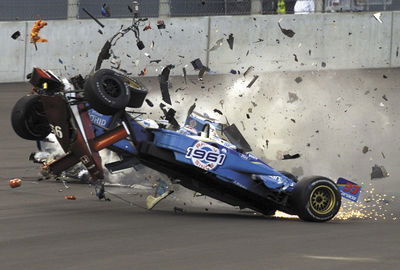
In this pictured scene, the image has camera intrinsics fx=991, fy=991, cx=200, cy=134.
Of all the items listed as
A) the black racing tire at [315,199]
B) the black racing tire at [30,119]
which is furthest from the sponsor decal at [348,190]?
the black racing tire at [30,119]

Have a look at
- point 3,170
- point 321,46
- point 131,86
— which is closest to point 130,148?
point 131,86

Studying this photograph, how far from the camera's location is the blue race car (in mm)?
10125

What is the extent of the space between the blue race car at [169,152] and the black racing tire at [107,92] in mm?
13

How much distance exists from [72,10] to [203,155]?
15.1 metres

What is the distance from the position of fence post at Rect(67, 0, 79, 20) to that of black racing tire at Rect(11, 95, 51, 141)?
1401cm

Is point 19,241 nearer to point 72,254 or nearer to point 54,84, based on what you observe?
point 72,254

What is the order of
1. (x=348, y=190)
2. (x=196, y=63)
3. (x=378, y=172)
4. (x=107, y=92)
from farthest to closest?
(x=378, y=172), (x=196, y=63), (x=348, y=190), (x=107, y=92)

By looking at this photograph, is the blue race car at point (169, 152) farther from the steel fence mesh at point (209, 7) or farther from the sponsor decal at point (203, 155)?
the steel fence mesh at point (209, 7)

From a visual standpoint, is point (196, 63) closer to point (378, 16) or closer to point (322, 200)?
point (322, 200)

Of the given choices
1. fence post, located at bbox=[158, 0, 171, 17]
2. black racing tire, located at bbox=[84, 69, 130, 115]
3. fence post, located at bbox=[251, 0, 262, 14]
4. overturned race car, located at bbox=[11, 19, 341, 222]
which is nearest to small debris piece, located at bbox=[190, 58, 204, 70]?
overturned race car, located at bbox=[11, 19, 341, 222]

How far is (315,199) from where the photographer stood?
10.2 m

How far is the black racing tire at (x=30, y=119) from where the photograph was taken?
35.1ft

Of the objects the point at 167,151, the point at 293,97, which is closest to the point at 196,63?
the point at 167,151

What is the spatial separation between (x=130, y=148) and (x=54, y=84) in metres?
1.03
